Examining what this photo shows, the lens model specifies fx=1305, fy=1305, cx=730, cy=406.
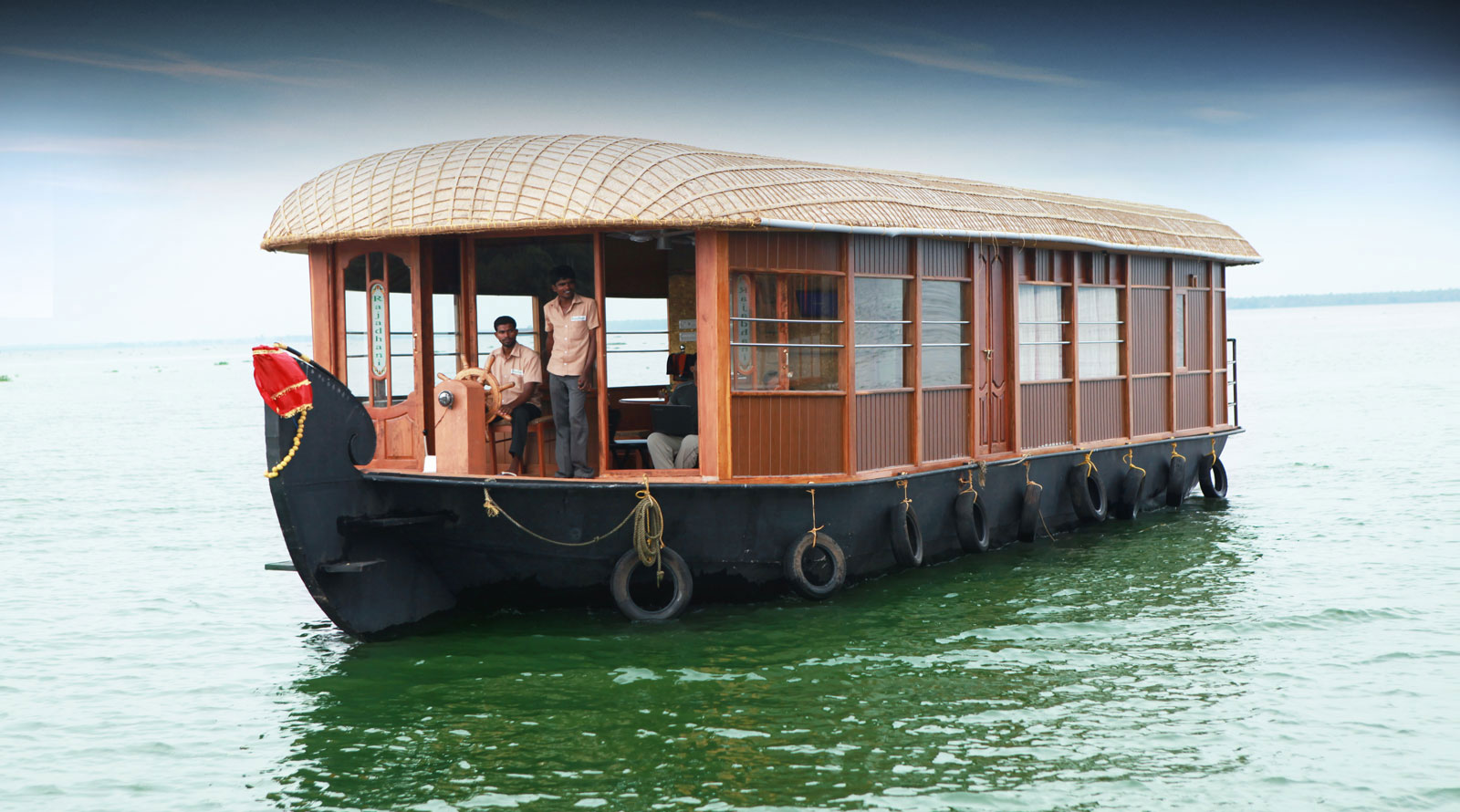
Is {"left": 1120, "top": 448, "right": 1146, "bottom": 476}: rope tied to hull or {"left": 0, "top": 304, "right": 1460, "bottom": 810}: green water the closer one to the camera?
{"left": 0, "top": 304, "right": 1460, "bottom": 810}: green water

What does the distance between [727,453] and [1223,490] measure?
30.3 feet

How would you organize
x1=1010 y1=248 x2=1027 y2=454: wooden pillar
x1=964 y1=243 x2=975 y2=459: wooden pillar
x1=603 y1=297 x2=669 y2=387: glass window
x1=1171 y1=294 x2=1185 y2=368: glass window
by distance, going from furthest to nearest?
x1=1171 y1=294 x2=1185 y2=368: glass window → x1=603 y1=297 x2=669 y2=387: glass window → x1=1010 y1=248 x2=1027 y2=454: wooden pillar → x1=964 y1=243 x2=975 y2=459: wooden pillar

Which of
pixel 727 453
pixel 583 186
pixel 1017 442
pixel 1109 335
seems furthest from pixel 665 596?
pixel 1109 335

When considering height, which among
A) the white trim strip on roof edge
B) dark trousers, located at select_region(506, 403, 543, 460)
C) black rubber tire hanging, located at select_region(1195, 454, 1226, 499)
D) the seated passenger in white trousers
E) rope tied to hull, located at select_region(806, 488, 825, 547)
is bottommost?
black rubber tire hanging, located at select_region(1195, 454, 1226, 499)

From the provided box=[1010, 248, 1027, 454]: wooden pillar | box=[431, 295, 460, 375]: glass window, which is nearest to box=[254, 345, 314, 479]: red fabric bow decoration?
box=[431, 295, 460, 375]: glass window

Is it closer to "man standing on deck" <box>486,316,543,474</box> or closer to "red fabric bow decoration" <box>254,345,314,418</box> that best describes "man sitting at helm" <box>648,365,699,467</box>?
"man standing on deck" <box>486,316,543,474</box>

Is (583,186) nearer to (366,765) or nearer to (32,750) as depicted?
(366,765)

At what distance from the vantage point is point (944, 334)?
35.6 ft

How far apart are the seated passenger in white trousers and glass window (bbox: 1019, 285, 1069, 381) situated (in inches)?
148

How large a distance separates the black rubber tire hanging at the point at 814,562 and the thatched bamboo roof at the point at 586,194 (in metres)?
2.23

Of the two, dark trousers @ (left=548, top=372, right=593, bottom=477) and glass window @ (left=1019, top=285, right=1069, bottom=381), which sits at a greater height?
glass window @ (left=1019, top=285, right=1069, bottom=381)

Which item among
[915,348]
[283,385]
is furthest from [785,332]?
[283,385]

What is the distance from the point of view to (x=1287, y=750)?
6918 millimetres

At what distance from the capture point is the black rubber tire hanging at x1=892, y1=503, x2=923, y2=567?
996 cm
